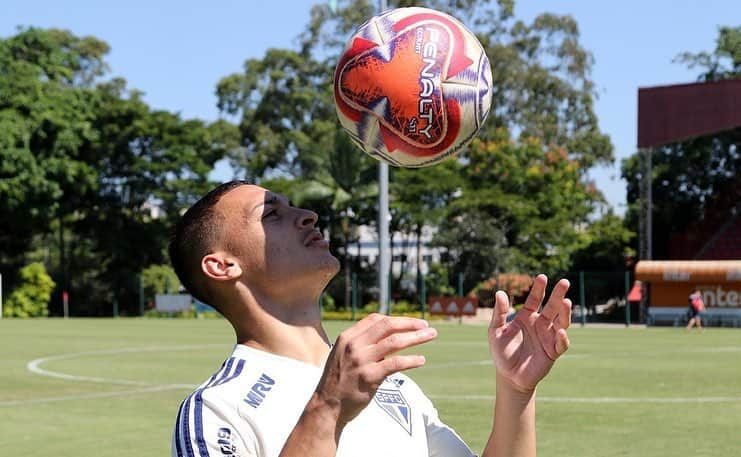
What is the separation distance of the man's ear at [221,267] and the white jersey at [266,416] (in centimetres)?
22

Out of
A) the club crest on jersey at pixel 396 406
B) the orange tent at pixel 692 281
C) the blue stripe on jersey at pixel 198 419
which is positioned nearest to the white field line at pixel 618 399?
the club crest on jersey at pixel 396 406

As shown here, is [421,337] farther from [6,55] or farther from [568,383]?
[6,55]

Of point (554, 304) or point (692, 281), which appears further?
point (692, 281)

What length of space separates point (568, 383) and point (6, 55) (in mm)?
44319

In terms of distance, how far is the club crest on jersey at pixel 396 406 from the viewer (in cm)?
347

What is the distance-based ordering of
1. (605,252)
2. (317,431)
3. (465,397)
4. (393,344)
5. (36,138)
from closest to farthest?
1. (393,344)
2. (317,431)
3. (465,397)
4. (36,138)
5. (605,252)

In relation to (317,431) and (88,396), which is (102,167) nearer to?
(88,396)

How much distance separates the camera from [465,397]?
1328cm

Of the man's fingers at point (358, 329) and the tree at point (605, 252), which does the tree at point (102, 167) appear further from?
the man's fingers at point (358, 329)

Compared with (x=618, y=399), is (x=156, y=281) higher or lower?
higher

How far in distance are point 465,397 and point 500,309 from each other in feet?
32.7

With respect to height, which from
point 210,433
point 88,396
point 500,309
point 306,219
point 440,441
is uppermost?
point 306,219

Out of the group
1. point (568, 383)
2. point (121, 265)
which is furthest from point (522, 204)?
point (568, 383)

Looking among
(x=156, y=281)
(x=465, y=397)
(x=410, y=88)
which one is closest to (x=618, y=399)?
(x=465, y=397)
